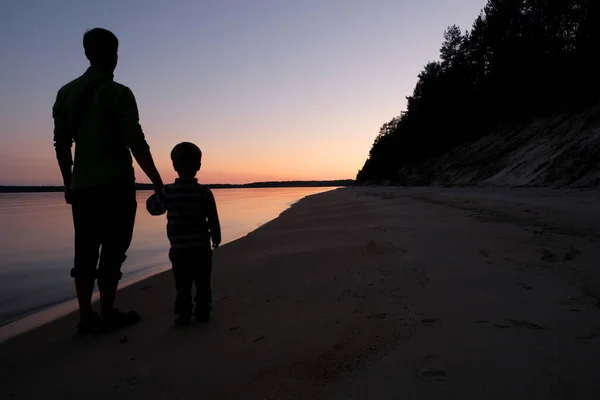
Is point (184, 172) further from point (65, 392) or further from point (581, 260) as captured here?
point (581, 260)

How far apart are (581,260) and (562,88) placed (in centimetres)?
2418

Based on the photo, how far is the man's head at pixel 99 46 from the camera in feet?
9.23

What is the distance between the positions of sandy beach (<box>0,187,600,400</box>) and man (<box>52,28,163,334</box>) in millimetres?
480

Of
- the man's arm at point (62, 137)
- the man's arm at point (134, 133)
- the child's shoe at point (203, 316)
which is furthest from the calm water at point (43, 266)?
the man's arm at point (134, 133)

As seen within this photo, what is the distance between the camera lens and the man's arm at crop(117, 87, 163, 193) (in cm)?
275

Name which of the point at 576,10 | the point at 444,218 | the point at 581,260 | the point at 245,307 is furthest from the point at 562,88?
the point at 245,307

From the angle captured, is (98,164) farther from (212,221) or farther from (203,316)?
(203,316)

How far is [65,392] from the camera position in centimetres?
187

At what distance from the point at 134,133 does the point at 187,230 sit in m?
0.87

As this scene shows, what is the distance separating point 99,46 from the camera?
9.27ft

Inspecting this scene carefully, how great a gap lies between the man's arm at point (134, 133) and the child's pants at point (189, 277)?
1.87ft

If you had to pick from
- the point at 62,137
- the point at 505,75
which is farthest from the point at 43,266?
the point at 505,75

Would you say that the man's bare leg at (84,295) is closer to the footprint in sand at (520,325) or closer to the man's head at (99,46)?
the man's head at (99,46)

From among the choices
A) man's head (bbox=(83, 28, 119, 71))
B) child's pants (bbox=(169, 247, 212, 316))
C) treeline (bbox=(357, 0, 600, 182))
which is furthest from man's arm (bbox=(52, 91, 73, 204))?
treeline (bbox=(357, 0, 600, 182))
